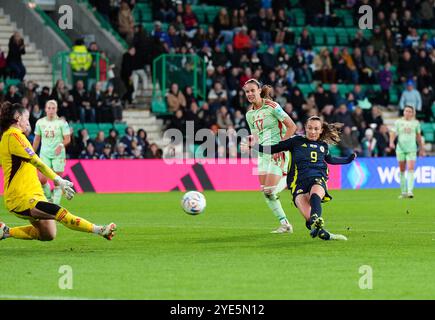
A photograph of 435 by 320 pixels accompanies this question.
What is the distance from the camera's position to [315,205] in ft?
45.8

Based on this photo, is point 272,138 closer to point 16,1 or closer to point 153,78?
point 153,78

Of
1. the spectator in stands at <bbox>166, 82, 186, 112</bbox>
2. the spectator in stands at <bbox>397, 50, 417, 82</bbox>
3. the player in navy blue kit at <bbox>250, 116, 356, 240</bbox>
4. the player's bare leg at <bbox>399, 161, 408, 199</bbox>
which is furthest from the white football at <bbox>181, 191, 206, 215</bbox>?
the spectator in stands at <bbox>397, 50, 417, 82</bbox>

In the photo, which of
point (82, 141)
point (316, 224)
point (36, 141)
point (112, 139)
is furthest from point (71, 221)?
point (112, 139)

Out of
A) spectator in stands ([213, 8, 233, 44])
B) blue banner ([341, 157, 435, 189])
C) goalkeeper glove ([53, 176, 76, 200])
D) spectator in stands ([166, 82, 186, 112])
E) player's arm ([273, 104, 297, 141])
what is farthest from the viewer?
spectator in stands ([213, 8, 233, 44])

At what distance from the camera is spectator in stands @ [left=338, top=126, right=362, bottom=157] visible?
107 feet

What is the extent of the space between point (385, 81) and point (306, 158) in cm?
2220

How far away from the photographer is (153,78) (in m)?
32.5

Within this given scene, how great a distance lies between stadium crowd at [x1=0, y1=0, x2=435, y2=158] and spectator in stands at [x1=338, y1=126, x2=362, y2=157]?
1.2 inches

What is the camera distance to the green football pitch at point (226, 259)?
964 centimetres

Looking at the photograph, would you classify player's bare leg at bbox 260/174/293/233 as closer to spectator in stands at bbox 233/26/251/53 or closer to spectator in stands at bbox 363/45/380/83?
spectator in stands at bbox 233/26/251/53

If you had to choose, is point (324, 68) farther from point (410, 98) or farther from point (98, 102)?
point (98, 102)

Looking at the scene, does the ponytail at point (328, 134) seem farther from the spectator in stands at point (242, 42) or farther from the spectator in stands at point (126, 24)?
the spectator in stands at point (242, 42)

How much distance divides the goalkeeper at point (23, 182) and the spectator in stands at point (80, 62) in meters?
17.8
